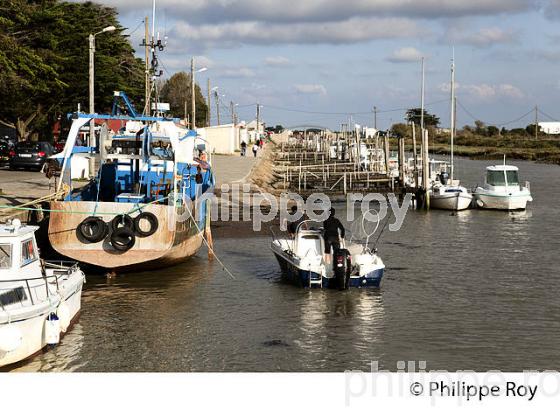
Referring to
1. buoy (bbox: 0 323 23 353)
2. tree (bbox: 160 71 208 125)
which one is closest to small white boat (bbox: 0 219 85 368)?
buoy (bbox: 0 323 23 353)

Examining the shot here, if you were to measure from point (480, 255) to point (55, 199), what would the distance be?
48.0 feet

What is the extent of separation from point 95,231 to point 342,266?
21.7ft

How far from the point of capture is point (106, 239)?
22516 mm

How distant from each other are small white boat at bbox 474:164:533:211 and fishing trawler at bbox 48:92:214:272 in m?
21.3

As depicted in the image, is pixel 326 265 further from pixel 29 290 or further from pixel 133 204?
pixel 29 290

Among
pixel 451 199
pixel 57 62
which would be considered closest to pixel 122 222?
pixel 451 199

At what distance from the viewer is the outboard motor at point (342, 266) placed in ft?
68.7

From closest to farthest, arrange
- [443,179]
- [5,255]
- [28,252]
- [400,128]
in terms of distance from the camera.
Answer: [5,255] < [28,252] < [443,179] < [400,128]

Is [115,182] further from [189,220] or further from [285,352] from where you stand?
[285,352]
